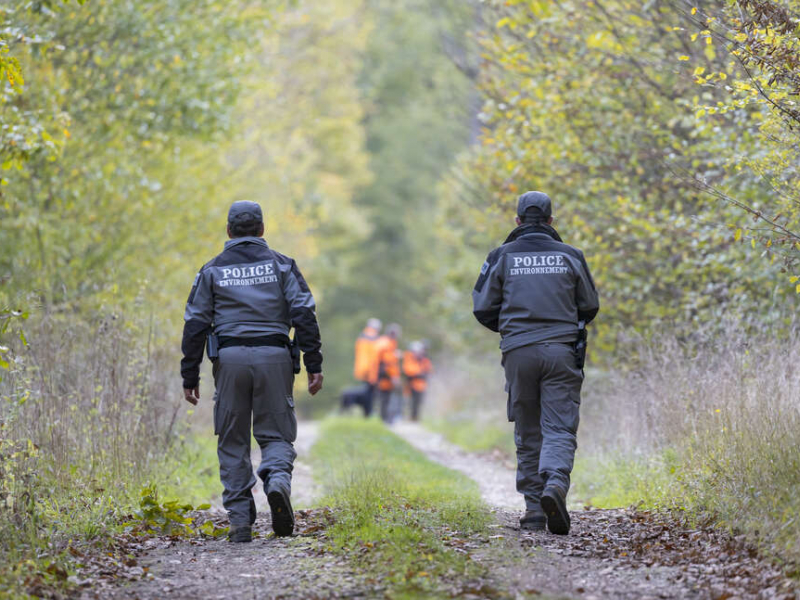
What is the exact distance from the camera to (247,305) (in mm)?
7289

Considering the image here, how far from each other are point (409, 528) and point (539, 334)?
1.62m

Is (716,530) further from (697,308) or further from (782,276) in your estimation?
(697,308)

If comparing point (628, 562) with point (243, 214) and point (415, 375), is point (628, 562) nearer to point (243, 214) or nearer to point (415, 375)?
point (243, 214)

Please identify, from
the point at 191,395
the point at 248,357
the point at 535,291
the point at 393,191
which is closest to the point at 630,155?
the point at 535,291

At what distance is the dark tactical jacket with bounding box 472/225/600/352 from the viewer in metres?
7.37

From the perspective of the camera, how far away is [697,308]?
36.3ft

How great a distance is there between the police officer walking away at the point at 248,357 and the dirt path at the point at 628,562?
165 centimetres

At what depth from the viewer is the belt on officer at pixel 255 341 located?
728 centimetres

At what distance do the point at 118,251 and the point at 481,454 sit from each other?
5.91 meters

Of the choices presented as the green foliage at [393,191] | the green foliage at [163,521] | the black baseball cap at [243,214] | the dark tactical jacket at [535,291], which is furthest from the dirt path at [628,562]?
the green foliage at [393,191]

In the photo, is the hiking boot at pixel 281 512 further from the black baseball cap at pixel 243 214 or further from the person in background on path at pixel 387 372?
the person in background on path at pixel 387 372

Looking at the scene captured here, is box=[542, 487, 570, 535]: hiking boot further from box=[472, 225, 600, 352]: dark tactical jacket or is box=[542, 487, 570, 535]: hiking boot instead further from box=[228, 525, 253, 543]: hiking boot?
box=[228, 525, 253, 543]: hiking boot

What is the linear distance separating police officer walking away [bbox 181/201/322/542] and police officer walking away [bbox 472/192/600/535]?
4.40ft

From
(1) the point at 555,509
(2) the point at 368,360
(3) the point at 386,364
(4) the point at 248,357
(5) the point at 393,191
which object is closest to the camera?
(1) the point at 555,509
